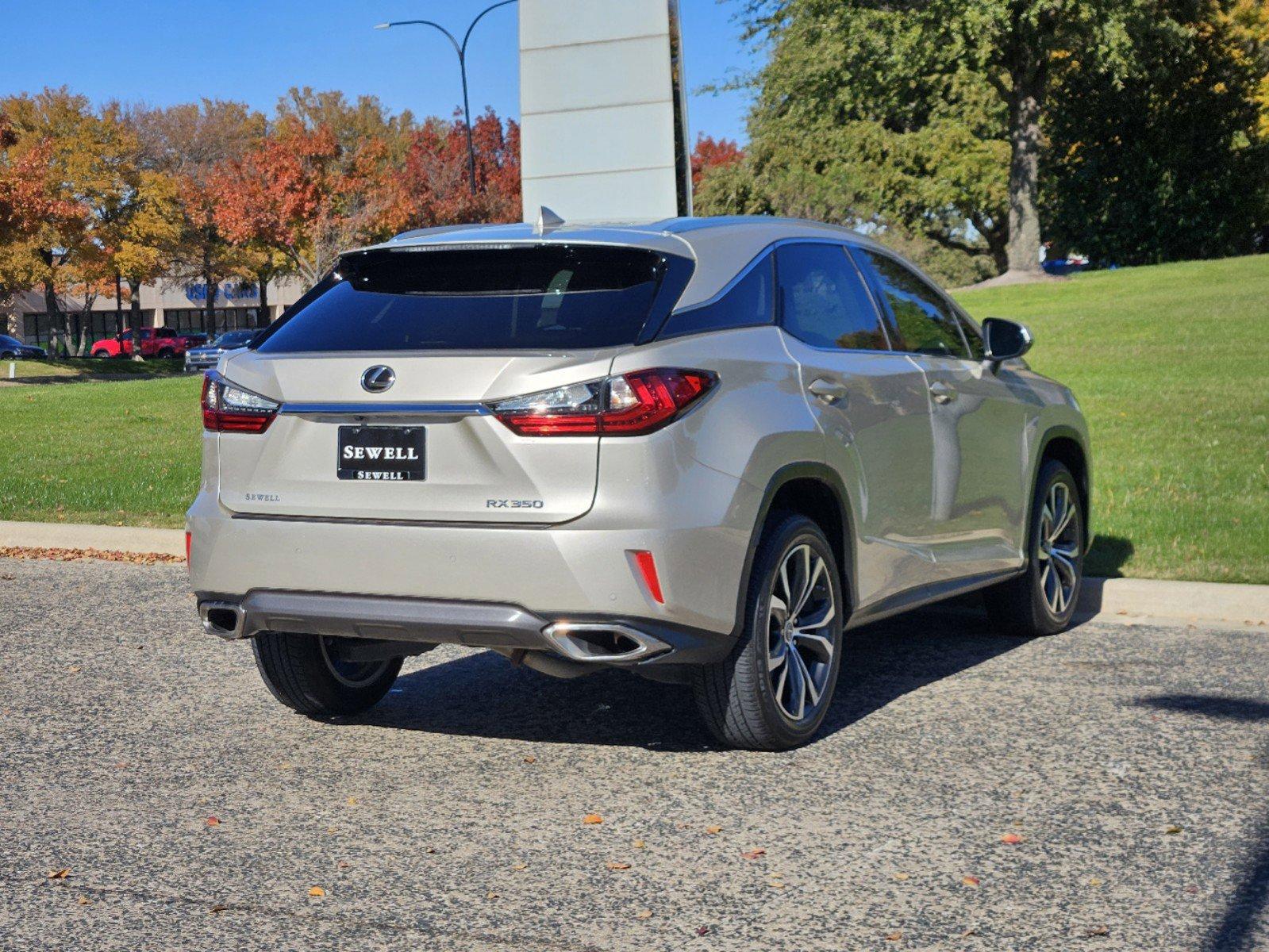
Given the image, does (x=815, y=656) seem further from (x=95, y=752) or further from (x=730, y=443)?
(x=95, y=752)

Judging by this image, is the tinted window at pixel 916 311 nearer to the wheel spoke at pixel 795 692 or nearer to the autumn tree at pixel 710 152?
the wheel spoke at pixel 795 692

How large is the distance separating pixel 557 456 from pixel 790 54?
4003 centimetres

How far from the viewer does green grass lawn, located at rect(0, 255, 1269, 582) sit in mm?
9891

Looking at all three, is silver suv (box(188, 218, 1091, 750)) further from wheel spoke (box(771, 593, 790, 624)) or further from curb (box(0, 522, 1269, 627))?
curb (box(0, 522, 1269, 627))

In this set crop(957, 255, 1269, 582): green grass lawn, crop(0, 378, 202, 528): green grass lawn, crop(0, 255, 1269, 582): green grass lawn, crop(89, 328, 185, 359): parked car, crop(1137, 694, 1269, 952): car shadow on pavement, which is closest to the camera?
crop(1137, 694, 1269, 952): car shadow on pavement

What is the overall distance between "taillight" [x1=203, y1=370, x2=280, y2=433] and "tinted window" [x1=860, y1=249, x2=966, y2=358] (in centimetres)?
265

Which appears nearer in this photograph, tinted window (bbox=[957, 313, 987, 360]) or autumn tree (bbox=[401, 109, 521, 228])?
tinted window (bbox=[957, 313, 987, 360])

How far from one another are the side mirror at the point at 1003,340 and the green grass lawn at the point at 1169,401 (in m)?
2.25

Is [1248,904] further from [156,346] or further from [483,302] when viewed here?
[156,346]

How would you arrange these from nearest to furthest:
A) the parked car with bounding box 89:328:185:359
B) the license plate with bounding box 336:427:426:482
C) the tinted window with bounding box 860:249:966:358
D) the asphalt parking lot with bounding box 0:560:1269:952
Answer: the asphalt parking lot with bounding box 0:560:1269:952, the license plate with bounding box 336:427:426:482, the tinted window with bounding box 860:249:966:358, the parked car with bounding box 89:328:185:359

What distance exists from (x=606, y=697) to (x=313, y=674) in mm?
1238

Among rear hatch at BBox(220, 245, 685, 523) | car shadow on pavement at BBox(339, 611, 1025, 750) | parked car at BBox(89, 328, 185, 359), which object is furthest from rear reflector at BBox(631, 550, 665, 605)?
parked car at BBox(89, 328, 185, 359)

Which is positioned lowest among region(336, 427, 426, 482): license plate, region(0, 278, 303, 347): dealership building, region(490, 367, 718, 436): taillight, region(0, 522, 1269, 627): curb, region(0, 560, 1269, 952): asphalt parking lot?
region(0, 560, 1269, 952): asphalt parking lot

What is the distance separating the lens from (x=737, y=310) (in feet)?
17.7
